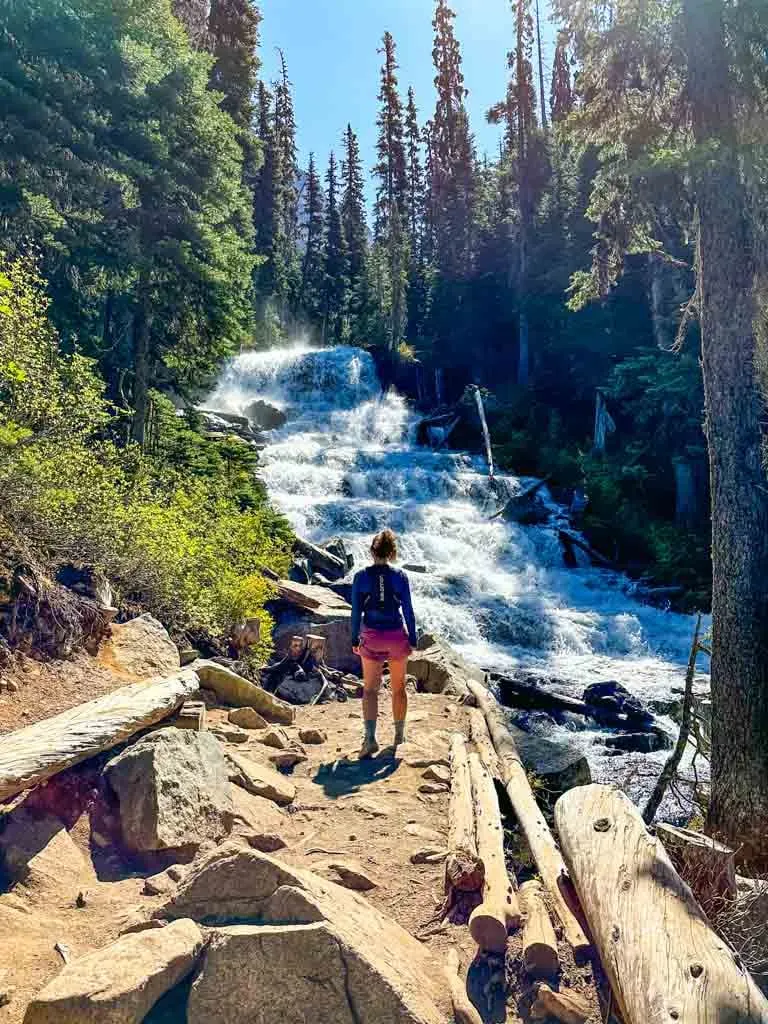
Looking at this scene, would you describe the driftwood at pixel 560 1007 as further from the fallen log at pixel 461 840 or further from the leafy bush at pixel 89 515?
the leafy bush at pixel 89 515

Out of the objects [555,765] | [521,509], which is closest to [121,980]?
[555,765]

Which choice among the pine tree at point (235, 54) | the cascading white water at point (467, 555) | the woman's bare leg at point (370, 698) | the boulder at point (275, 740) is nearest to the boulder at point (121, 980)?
the woman's bare leg at point (370, 698)

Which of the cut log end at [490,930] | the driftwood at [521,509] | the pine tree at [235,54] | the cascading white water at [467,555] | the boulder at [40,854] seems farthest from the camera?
the pine tree at [235,54]

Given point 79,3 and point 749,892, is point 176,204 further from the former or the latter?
point 749,892

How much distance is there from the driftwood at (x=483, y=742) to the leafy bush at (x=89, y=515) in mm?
3414

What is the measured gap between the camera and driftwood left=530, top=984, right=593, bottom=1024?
10.0 ft

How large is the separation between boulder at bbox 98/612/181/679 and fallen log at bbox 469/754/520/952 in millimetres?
3741

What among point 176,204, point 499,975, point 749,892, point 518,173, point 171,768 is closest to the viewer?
point 499,975

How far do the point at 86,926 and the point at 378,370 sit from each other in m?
35.7

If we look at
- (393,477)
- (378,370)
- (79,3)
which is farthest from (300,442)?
(79,3)

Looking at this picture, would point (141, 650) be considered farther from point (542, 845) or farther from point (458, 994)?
point (458, 994)

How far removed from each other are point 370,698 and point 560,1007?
12.0 ft

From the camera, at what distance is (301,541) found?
1667 cm

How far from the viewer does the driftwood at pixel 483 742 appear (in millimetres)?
6561
